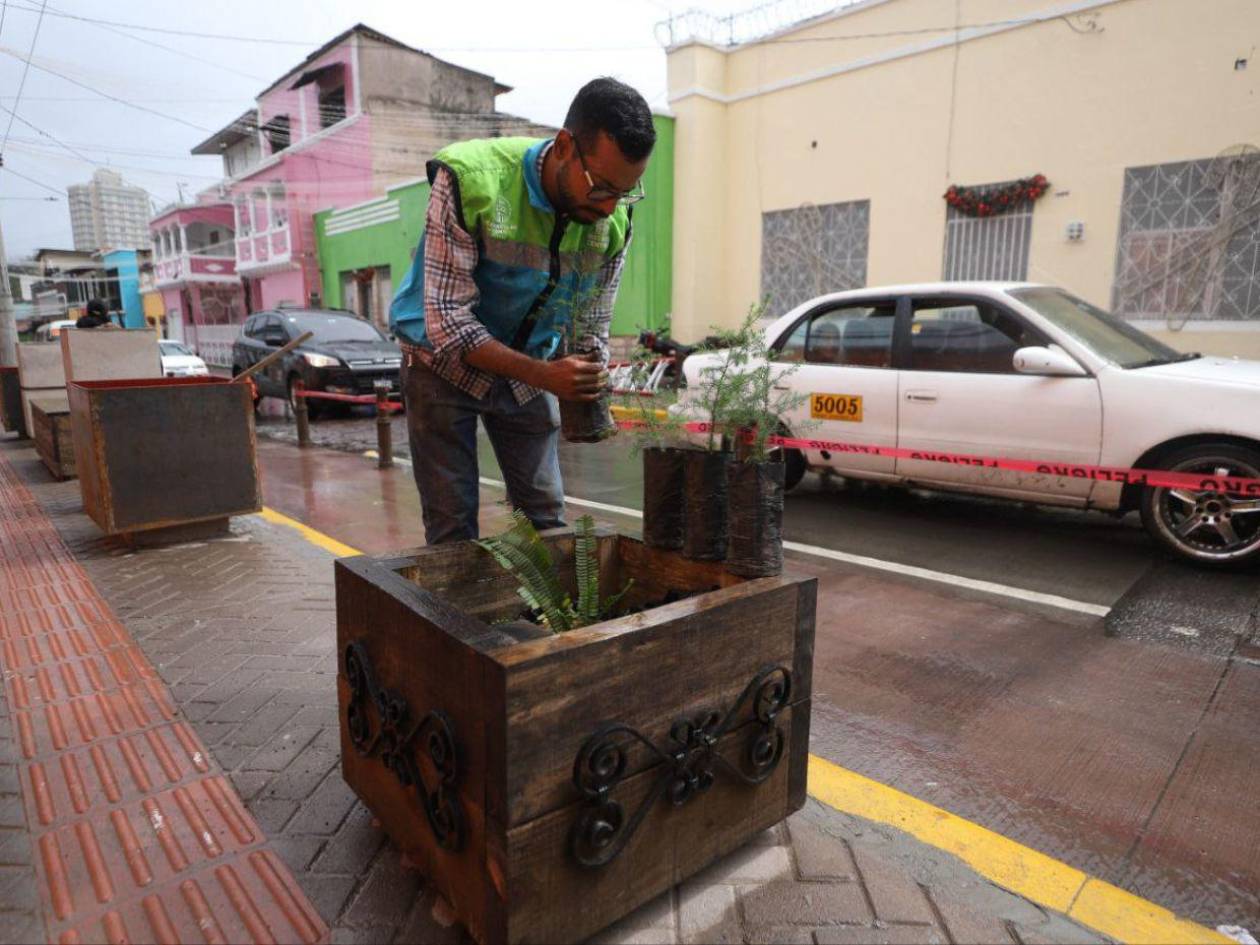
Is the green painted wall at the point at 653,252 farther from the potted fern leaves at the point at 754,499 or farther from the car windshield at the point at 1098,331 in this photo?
the potted fern leaves at the point at 754,499

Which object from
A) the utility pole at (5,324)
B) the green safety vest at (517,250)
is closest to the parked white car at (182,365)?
the utility pole at (5,324)

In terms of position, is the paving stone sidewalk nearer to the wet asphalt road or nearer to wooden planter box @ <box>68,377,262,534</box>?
the wet asphalt road

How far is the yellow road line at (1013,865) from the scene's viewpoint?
170 centimetres

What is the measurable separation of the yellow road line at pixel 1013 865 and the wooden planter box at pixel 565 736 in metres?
0.37

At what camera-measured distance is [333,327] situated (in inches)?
471

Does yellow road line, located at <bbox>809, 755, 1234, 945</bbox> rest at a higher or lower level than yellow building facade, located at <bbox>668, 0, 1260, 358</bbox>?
lower

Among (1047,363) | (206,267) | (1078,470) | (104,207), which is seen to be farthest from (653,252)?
(206,267)

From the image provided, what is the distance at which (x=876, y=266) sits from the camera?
11367mm

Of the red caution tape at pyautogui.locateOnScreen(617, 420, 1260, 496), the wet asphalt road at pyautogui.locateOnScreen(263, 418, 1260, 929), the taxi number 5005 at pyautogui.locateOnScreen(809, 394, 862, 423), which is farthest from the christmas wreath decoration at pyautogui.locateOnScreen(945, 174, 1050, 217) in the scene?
the wet asphalt road at pyautogui.locateOnScreen(263, 418, 1260, 929)

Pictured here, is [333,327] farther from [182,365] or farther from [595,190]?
[595,190]

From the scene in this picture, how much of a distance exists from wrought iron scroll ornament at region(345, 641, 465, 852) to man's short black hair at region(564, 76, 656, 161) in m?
1.34

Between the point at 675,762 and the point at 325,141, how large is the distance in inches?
987

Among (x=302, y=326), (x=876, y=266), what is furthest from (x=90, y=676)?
(x=876, y=266)

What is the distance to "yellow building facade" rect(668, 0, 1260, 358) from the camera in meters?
8.45
